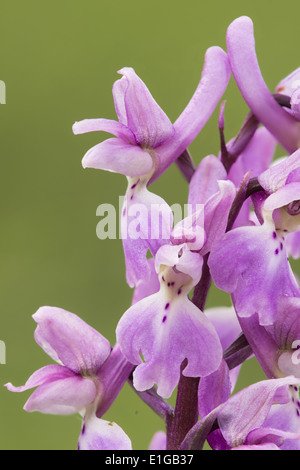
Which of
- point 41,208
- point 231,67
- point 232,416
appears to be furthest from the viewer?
point 41,208

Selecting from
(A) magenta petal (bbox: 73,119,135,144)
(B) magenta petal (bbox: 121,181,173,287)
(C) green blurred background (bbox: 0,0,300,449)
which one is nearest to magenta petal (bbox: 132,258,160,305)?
(B) magenta petal (bbox: 121,181,173,287)

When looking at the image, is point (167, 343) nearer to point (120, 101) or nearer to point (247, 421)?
point (247, 421)

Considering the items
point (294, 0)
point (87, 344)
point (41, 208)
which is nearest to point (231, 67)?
point (87, 344)

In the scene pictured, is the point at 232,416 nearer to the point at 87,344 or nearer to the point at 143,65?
the point at 87,344

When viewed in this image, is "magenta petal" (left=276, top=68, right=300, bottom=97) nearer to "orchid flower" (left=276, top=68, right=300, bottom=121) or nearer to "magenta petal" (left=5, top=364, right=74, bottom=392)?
"orchid flower" (left=276, top=68, right=300, bottom=121)

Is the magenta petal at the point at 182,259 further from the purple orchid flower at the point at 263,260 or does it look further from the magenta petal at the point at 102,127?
the magenta petal at the point at 102,127

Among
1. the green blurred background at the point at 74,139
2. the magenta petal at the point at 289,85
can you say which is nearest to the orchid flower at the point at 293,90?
the magenta petal at the point at 289,85

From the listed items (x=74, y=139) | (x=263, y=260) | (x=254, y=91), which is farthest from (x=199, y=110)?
(x=74, y=139)
